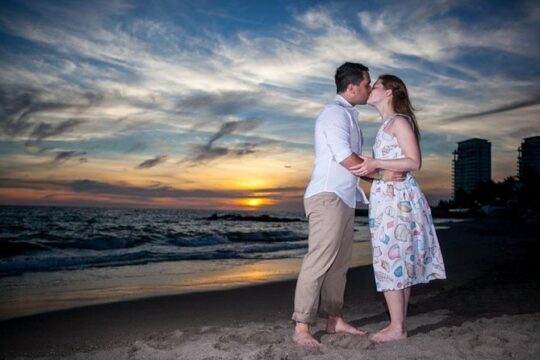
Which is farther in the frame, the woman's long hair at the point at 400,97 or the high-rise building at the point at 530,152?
the high-rise building at the point at 530,152

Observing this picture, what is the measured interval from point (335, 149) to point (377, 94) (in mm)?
727

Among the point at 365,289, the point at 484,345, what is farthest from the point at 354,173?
the point at 365,289

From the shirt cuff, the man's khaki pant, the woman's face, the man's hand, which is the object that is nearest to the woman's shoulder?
the woman's face

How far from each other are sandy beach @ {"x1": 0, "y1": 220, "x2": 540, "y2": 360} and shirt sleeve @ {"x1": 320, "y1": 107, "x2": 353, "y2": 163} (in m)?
1.53

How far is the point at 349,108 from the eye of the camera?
150 inches

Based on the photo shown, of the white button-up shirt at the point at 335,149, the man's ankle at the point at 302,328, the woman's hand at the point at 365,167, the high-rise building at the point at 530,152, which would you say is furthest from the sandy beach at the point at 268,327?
the high-rise building at the point at 530,152

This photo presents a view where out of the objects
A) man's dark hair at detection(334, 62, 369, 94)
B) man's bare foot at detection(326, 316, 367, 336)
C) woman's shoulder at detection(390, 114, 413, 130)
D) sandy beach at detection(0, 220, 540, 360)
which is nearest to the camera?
sandy beach at detection(0, 220, 540, 360)

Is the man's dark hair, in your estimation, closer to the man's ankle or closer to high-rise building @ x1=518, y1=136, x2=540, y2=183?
the man's ankle

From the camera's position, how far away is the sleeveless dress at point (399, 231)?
12.1 feet

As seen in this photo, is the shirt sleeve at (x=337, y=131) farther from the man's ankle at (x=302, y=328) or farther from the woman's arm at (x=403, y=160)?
the man's ankle at (x=302, y=328)

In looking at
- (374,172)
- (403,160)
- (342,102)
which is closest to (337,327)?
(374,172)

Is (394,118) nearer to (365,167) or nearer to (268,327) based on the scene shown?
(365,167)

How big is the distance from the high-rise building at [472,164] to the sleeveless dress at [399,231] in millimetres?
192078

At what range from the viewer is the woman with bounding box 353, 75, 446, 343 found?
12.0 feet
